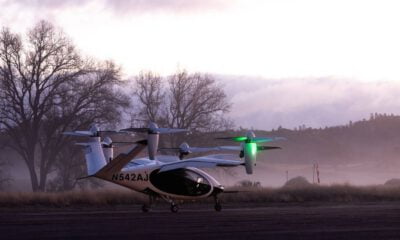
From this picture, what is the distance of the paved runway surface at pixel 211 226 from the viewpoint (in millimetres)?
21828

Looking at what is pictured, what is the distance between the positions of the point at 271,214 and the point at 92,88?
112ft

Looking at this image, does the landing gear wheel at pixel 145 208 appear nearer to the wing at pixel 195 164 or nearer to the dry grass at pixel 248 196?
the wing at pixel 195 164

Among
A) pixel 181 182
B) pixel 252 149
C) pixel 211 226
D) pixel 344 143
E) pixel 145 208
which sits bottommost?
pixel 211 226

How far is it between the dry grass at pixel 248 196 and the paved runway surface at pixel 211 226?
31.3 ft

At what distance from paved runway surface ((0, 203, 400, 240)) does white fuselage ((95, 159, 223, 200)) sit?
4427 mm

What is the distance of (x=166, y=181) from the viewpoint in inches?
1415

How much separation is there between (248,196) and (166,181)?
924 centimetres

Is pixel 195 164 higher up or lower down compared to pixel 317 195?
higher up

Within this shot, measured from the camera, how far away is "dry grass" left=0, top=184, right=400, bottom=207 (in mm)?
41188

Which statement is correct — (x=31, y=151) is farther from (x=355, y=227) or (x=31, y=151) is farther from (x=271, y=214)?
(x=355, y=227)

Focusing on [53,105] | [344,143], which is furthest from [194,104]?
[344,143]

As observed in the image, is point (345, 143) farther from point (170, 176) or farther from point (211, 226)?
point (211, 226)

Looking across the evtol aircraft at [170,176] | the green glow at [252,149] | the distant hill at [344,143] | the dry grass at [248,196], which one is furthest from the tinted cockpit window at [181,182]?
the distant hill at [344,143]

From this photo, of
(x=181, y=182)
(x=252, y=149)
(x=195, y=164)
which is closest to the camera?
(x=252, y=149)
